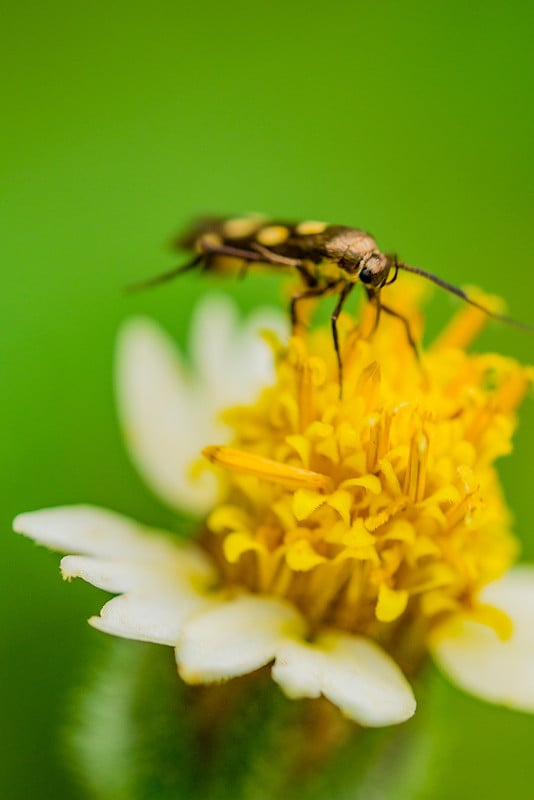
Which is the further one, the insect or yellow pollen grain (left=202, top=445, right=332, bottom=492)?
the insect

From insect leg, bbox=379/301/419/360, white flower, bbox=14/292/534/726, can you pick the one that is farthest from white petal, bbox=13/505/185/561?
insect leg, bbox=379/301/419/360

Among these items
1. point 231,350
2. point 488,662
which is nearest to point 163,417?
point 231,350

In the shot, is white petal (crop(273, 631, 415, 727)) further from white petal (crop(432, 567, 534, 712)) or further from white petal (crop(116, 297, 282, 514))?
white petal (crop(116, 297, 282, 514))

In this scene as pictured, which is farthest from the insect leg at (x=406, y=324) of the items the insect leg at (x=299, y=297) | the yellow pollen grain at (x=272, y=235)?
the yellow pollen grain at (x=272, y=235)

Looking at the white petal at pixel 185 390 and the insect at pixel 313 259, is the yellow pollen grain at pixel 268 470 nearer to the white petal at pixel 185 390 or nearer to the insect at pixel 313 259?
the insect at pixel 313 259

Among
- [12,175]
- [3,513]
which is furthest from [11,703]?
[12,175]

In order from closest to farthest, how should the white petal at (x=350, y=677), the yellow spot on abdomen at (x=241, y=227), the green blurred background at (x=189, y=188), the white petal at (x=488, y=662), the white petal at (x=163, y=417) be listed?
the white petal at (x=350, y=677)
the white petal at (x=488, y=662)
the yellow spot on abdomen at (x=241, y=227)
the white petal at (x=163, y=417)
the green blurred background at (x=189, y=188)
